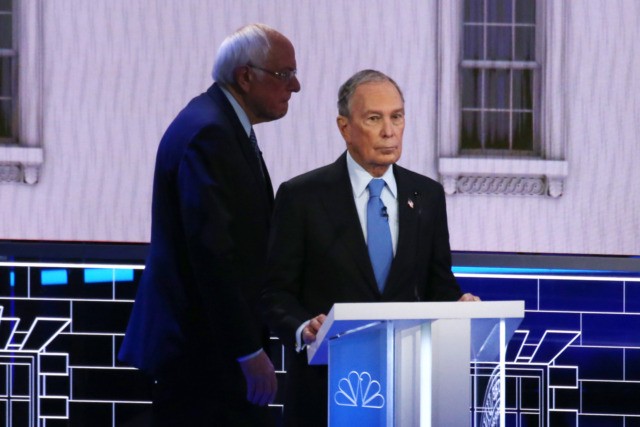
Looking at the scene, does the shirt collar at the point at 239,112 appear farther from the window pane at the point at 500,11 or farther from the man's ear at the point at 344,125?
the window pane at the point at 500,11

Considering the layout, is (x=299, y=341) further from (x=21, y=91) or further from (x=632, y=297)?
(x=21, y=91)

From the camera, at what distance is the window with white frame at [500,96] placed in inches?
176

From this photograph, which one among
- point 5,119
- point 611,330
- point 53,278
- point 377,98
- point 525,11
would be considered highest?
point 525,11

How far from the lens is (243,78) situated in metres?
2.87

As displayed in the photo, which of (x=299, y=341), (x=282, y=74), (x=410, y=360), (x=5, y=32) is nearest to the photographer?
(x=410, y=360)

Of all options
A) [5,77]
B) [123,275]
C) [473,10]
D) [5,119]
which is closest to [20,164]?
[5,119]

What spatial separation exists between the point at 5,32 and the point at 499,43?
6.56ft

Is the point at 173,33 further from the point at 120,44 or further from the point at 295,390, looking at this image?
the point at 295,390

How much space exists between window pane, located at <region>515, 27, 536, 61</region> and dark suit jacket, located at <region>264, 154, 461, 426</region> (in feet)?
5.72

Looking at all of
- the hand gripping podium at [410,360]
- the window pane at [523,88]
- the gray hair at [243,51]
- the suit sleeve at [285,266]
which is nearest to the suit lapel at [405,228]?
the suit sleeve at [285,266]

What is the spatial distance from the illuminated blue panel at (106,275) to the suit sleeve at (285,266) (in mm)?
1656

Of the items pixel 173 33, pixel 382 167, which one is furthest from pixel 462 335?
pixel 173 33

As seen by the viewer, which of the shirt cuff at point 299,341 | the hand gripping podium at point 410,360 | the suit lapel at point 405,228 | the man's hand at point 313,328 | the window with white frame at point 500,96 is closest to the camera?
the hand gripping podium at point 410,360

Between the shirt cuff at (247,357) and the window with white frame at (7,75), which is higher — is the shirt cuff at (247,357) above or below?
below
